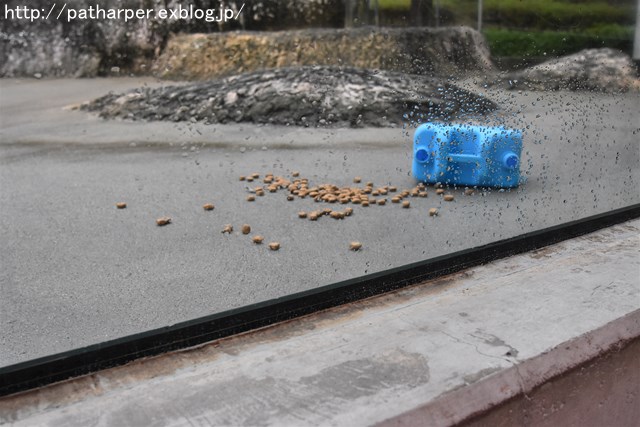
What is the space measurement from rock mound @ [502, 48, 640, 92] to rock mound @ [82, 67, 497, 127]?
0.08 m

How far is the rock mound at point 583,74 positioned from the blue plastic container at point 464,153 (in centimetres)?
9

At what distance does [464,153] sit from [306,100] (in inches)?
10.8

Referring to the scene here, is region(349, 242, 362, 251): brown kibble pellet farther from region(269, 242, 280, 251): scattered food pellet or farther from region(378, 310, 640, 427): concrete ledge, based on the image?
region(378, 310, 640, 427): concrete ledge

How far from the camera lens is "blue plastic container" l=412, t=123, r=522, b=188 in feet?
4.14

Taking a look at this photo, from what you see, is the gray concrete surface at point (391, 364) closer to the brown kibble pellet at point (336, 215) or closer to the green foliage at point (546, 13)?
the brown kibble pellet at point (336, 215)

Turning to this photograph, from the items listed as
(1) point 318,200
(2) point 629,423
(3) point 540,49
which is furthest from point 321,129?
(2) point 629,423

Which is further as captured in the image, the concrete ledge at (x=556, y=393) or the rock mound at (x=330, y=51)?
the rock mound at (x=330, y=51)

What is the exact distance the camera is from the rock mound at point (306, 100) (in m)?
1.21

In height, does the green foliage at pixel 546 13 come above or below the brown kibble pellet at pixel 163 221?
above

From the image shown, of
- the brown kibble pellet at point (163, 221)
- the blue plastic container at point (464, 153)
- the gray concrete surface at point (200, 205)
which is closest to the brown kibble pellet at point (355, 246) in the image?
the gray concrete surface at point (200, 205)

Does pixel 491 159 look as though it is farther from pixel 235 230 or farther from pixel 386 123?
pixel 235 230

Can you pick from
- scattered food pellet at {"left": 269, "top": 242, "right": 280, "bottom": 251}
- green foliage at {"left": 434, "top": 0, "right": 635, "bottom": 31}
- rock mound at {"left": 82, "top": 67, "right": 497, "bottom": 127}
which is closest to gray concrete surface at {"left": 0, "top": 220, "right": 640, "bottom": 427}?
scattered food pellet at {"left": 269, "top": 242, "right": 280, "bottom": 251}

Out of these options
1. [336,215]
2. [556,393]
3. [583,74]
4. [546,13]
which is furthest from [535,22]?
[556,393]

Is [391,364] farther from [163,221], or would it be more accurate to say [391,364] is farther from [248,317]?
[163,221]
